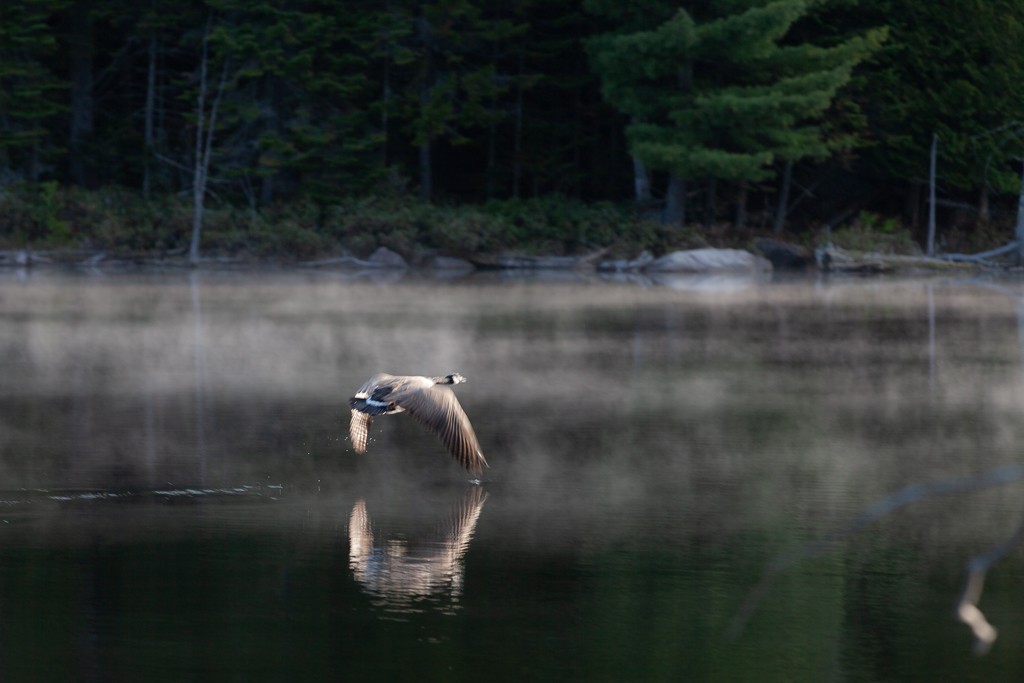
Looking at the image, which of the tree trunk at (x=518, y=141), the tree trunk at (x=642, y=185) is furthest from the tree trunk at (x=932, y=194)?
the tree trunk at (x=518, y=141)

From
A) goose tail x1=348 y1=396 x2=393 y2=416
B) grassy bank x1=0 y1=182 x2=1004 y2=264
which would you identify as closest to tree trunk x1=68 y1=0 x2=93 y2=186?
grassy bank x1=0 y1=182 x2=1004 y2=264

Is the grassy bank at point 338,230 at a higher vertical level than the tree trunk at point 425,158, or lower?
lower

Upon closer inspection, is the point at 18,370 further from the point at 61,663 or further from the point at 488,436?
the point at 61,663

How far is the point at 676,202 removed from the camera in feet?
131

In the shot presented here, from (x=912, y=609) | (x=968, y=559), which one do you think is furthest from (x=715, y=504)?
(x=912, y=609)

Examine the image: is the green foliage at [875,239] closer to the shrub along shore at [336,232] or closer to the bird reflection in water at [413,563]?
the shrub along shore at [336,232]

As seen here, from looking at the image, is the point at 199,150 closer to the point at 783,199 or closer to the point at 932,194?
the point at 783,199

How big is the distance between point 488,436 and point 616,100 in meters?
28.1

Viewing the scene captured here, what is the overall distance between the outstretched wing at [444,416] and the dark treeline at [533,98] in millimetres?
28476

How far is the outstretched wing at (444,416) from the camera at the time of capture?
8617 millimetres

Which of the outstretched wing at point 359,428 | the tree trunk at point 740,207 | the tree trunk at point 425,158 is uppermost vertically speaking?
the tree trunk at point 425,158

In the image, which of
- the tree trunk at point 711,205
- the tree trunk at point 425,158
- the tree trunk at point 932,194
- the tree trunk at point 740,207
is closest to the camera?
the tree trunk at point 932,194

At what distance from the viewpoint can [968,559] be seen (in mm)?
7465

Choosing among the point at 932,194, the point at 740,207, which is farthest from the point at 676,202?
the point at 932,194
